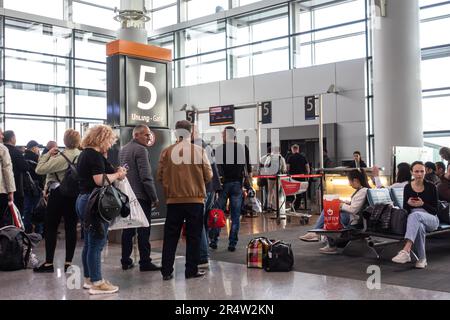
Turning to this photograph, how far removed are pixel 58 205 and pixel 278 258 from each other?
234 centimetres

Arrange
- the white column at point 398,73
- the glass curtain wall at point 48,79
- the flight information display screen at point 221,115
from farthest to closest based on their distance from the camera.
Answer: the glass curtain wall at point 48,79 < the flight information display screen at point 221,115 < the white column at point 398,73

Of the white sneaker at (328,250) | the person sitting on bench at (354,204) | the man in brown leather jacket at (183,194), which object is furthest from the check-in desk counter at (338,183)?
the man in brown leather jacket at (183,194)

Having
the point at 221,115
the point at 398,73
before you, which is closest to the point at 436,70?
the point at 398,73

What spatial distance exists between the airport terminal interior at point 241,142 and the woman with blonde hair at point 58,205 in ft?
0.07

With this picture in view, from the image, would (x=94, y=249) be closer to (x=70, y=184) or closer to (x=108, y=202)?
(x=108, y=202)

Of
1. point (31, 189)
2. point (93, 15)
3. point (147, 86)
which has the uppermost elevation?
point (93, 15)

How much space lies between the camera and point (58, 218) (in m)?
5.44

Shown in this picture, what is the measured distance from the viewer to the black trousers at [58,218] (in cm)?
536

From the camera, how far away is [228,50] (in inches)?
747

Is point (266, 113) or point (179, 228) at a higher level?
point (266, 113)

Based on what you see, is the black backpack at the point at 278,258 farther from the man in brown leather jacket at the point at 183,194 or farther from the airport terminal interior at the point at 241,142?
the man in brown leather jacket at the point at 183,194

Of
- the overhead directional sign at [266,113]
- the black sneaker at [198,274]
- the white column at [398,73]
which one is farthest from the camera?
the overhead directional sign at [266,113]

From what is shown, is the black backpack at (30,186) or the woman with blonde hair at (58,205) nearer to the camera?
the woman with blonde hair at (58,205)

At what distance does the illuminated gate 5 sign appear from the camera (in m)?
7.37
